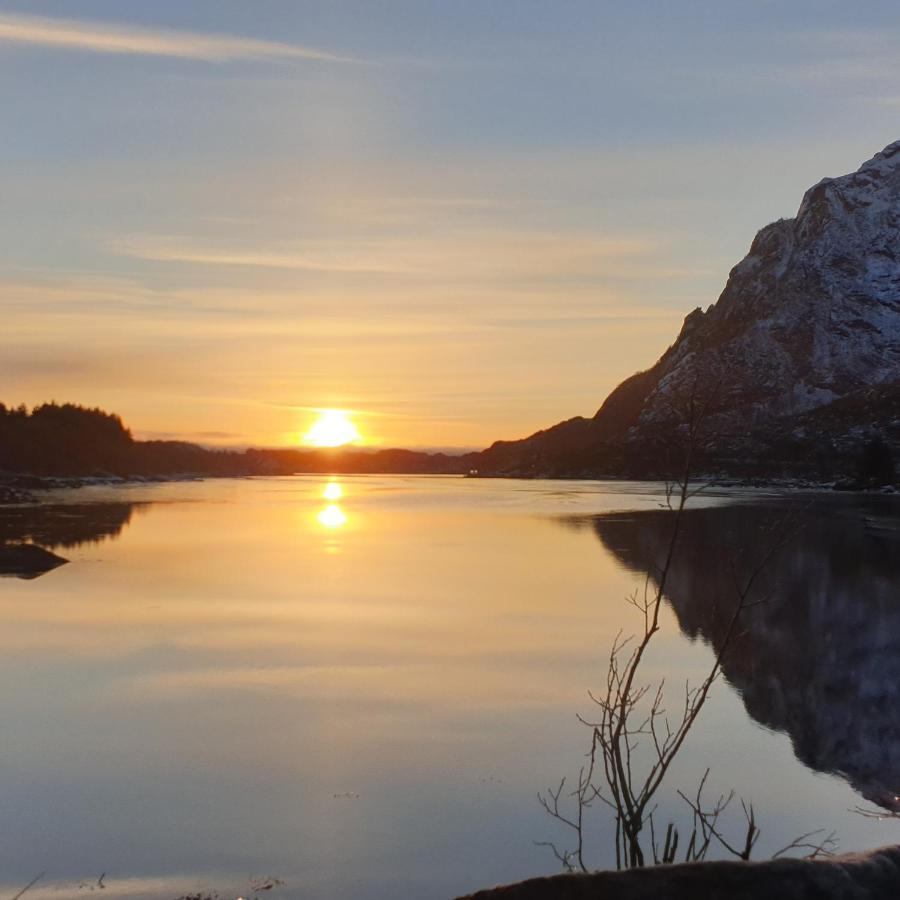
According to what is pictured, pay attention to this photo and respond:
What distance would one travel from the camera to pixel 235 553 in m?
58.0

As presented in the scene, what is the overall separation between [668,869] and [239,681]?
700 inches

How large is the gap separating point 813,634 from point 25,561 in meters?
31.1

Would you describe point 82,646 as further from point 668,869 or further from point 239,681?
point 668,869

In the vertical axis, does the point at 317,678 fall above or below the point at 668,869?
below

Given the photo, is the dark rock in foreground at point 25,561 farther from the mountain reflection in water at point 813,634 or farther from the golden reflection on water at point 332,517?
the golden reflection on water at point 332,517

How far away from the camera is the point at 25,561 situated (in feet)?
151

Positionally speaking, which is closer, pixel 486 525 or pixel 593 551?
pixel 593 551

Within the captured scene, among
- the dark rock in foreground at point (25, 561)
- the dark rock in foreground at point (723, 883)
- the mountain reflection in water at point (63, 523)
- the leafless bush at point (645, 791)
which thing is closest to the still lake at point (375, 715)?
the leafless bush at point (645, 791)

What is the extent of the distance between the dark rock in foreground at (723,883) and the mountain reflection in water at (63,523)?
53.3 meters

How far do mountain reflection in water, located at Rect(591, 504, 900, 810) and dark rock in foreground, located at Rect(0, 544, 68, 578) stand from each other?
2498cm

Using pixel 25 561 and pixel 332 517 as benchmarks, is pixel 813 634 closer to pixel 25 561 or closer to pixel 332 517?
pixel 25 561

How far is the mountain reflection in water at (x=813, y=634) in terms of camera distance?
62.8 feet

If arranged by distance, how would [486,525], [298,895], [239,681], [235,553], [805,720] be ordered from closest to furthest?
[298,895] → [805,720] → [239,681] → [235,553] → [486,525]

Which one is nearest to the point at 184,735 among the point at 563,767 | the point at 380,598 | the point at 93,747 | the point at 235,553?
the point at 93,747
